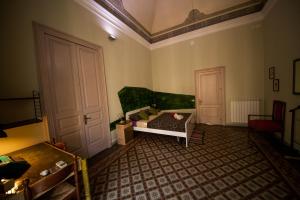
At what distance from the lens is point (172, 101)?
5.45 metres

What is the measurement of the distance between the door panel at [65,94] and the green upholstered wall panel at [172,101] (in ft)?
11.8

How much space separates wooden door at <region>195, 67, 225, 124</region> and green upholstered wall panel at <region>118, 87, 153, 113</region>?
2.02 m

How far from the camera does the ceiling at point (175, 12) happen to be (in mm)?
3625

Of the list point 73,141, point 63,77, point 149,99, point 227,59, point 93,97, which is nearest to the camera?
point 63,77

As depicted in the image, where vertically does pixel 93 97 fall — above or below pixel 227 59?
below

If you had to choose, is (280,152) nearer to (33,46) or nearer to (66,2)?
(33,46)

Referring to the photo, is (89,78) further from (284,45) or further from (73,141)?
(284,45)

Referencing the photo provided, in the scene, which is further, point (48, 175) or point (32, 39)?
point (32, 39)

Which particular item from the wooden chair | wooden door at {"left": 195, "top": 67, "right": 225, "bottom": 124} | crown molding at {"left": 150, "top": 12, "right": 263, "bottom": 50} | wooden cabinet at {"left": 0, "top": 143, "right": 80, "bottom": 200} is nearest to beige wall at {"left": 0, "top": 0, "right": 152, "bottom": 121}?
wooden cabinet at {"left": 0, "top": 143, "right": 80, "bottom": 200}

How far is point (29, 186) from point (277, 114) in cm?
451

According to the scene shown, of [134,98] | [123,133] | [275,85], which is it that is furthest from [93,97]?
[275,85]

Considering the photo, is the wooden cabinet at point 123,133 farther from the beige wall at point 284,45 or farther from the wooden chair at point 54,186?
the beige wall at point 284,45

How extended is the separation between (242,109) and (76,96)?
16.1ft

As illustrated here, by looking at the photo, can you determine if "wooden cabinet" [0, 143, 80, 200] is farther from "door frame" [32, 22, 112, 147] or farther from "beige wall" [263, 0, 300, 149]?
"beige wall" [263, 0, 300, 149]
